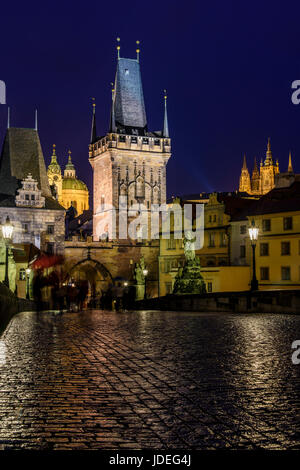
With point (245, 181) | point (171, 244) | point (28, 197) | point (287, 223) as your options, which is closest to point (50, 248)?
point (28, 197)

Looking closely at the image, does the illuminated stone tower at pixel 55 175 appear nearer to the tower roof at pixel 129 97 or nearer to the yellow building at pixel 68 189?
the yellow building at pixel 68 189

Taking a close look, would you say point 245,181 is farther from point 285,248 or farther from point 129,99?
point 285,248

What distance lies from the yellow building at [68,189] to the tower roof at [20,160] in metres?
89.6

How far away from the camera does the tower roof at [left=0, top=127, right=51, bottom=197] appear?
74.8 metres

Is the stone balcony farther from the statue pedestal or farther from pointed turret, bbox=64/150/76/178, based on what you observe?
→ pointed turret, bbox=64/150/76/178

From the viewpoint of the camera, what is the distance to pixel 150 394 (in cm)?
750

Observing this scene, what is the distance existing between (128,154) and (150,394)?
84201 mm

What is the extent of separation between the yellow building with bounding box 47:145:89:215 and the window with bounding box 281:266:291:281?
399 feet

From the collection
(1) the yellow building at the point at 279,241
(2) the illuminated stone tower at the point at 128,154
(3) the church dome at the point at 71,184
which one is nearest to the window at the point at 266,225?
(1) the yellow building at the point at 279,241

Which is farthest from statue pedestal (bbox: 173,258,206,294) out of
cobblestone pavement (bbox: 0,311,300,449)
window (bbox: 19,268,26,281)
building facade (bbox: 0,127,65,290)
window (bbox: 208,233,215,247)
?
building facade (bbox: 0,127,65,290)

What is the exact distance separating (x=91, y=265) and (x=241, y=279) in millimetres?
30554

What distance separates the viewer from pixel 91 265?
7894cm

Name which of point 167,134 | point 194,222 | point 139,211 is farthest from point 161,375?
point 167,134

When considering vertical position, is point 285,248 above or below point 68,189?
below
